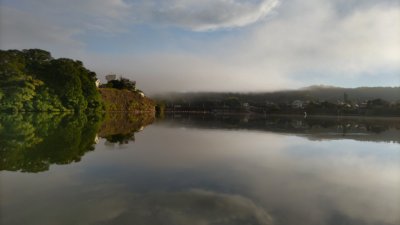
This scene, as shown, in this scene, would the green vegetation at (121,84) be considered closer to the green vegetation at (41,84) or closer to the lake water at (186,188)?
the green vegetation at (41,84)

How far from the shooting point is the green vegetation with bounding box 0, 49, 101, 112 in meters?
49.9

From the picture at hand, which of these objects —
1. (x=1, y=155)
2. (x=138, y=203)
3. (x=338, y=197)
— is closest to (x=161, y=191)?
(x=138, y=203)

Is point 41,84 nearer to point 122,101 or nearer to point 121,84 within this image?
point 122,101

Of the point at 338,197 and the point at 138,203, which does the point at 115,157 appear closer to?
the point at 138,203

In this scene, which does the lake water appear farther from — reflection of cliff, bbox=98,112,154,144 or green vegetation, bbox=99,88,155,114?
green vegetation, bbox=99,88,155,114

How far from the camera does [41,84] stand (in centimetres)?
5694

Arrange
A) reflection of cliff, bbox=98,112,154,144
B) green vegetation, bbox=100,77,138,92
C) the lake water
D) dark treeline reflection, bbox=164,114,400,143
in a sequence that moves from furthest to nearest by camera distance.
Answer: green vegetation, bbox=100,77,138,92, dark treeline reflection, bbox=164,114,400,143, reflection of cliff, bbox=98,112,154,144, the lake water

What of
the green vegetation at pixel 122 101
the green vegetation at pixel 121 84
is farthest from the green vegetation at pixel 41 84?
the green vegetation at pixel 121 84

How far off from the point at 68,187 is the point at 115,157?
16.6 feet

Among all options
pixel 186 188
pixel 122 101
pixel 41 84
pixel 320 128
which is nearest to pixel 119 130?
pixel 186 188

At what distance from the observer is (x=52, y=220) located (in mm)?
5824

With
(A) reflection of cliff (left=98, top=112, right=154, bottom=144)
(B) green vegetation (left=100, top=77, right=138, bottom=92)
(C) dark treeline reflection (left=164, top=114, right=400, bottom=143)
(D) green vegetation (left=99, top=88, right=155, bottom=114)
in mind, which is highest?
(B) green vegetation (left=100, top=77, right=138, bottom=92)

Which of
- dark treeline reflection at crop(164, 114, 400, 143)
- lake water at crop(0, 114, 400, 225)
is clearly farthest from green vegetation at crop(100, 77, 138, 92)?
lake water at crop(0, 114, 400, 225)

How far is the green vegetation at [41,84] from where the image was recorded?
49.9 metres
